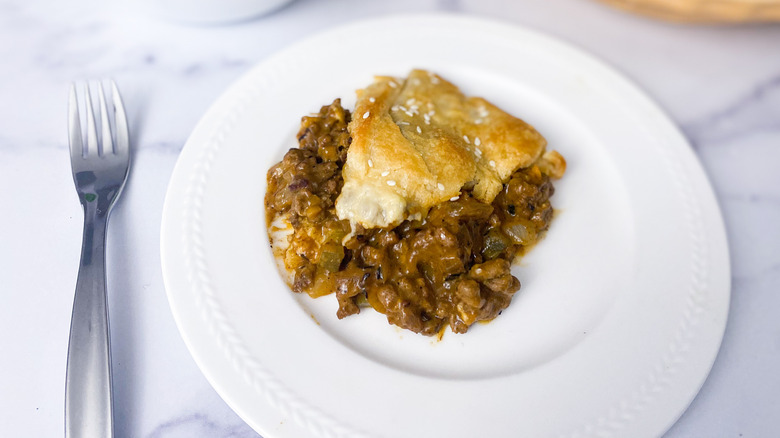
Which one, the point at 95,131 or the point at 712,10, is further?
the point at 712,10

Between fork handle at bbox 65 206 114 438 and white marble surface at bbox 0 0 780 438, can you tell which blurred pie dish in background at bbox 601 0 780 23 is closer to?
white marble surface at bbox 0 0 780 438

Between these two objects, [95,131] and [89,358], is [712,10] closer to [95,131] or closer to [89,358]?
[95,131]

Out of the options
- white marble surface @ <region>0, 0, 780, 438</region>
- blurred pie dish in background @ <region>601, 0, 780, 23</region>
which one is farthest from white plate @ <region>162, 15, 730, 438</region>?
blurred pie dish in background @ <region>601, 0, 780, 23</region>

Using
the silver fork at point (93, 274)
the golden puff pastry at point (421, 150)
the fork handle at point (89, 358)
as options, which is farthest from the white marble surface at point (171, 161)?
the golden puff pastry at point (421, 150)

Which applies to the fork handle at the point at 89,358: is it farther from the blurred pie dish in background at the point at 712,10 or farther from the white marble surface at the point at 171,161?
the blurred pie dish in background at the point at 712,10

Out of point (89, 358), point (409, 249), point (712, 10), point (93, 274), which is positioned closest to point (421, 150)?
point (409, 249)

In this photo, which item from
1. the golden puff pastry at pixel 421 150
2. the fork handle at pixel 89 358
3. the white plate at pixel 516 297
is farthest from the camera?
the golden puff pastry at pixel 421 150
